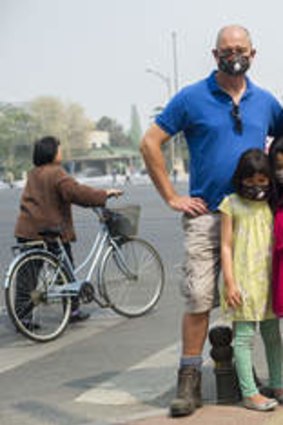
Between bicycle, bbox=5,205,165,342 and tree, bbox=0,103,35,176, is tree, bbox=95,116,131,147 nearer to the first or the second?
tree, bbox=0,103,35,176

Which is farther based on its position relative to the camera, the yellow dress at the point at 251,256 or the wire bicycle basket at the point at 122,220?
the wire bicycle basket at the point at 122,220

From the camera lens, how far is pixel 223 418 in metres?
4.31

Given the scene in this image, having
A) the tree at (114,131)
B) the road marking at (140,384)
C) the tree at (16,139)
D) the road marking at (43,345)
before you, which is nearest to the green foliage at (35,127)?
the tree at (16,139)

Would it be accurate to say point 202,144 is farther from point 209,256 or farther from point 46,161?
point 46,161

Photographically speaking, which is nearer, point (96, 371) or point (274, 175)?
point (274, 175)

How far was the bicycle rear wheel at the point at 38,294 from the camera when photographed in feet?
22.0

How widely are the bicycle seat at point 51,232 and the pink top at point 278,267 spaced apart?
3.02 meters

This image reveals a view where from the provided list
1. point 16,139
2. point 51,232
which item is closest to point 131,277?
point 51,232

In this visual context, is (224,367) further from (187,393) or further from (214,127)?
(214,127)

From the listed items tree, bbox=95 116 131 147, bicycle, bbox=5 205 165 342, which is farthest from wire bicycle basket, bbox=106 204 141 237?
tree, bbox=95 116 131 147

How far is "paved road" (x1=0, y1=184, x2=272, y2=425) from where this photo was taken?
4812 millimetres

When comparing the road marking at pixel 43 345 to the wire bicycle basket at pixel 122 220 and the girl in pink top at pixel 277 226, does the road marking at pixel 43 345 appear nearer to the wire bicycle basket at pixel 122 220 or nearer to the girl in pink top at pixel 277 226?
the wire bicycle basket at pixel 122 220

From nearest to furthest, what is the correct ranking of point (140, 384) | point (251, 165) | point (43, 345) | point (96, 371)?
1. point (251, 165)
2. point (140, 384)
3. point (96, 371)
4. point (43, 345)

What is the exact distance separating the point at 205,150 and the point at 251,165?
29 centimetres
